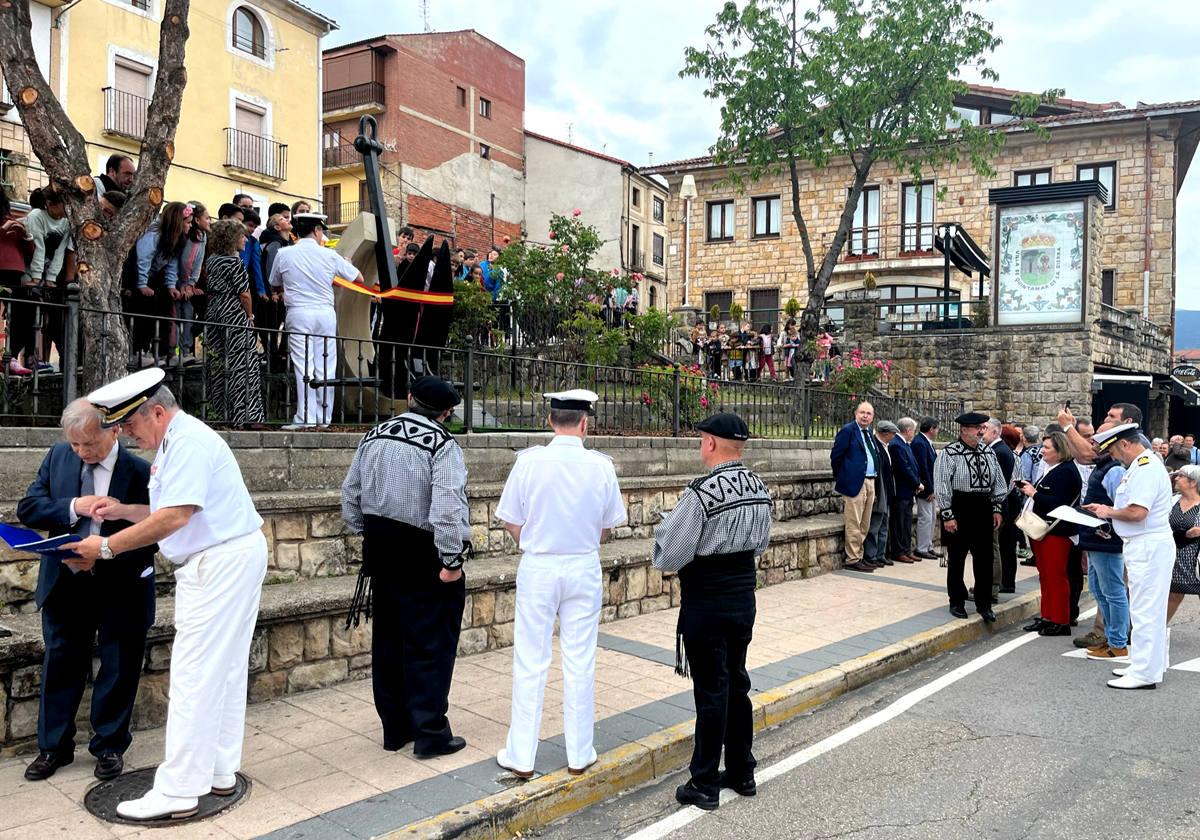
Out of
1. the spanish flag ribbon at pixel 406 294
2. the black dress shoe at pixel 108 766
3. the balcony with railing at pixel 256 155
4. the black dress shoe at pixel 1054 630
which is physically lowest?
the black dress shoe at pixel 1054 630

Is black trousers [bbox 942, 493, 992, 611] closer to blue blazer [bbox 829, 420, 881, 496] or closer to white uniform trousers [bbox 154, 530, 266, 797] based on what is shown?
blue blazer [bbox 829, 420, 881, 496]

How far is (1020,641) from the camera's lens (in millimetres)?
8633

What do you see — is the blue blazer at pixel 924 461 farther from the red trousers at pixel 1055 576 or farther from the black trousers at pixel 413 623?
the black trousers at pixel 413 623

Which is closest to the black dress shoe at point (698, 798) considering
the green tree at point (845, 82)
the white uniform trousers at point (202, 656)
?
the white uniform trousers at point (202, 656)

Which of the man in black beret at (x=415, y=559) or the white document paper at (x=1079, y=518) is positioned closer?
the man in black beret at (x=415, y=559)

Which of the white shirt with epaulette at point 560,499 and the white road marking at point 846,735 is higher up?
the white shirt with epaulette at point 560,499

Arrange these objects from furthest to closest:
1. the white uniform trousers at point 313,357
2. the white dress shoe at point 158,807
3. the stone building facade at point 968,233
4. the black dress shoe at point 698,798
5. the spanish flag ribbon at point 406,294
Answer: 1. the stone building facade at point 968,233
2. the spanish flag ribbon at point 406,294
3. the white uniform trousers at point 313,357
4. the black dress shoe at point 698,798
5. the white dress shoe at point 158,807

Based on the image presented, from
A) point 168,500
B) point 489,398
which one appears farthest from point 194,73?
point 168,500

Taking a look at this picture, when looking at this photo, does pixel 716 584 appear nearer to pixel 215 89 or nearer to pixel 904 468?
pixel 904 468

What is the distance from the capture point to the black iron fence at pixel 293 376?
6672 mm

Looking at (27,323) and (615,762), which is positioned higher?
(27,323)

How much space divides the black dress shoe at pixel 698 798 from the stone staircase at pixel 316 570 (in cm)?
263

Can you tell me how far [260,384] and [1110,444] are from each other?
280 inches

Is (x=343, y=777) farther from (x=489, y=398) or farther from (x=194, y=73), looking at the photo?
(x=194, y=73)
